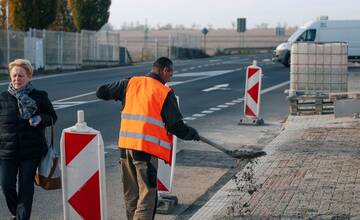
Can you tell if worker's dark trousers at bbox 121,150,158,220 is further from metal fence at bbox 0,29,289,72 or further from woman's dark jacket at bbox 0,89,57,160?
metal fence at bbox 0,29,289,72

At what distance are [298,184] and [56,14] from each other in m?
33.9

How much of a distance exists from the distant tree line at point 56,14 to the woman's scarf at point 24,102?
108 ft

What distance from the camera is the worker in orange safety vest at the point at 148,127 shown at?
6.39m

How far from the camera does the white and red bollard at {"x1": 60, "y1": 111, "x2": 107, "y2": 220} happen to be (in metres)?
6.09

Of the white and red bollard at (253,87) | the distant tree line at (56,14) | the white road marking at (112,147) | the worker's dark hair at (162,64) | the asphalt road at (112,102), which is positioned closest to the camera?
the worker's dark hair at (162,64)

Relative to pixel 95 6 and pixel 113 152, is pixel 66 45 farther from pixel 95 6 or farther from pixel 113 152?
pixel 113 152

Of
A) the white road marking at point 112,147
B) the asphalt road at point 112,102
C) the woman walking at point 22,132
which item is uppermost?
the woman walking at point 22,132

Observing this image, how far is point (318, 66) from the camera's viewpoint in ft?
55.7

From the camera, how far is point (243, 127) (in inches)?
611

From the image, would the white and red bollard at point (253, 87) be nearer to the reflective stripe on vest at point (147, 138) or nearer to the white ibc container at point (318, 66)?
the white ibc container at point (318, 66)

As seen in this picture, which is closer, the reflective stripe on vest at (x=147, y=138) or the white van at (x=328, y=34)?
the reflective stripe on vest at (x=147, y=138)

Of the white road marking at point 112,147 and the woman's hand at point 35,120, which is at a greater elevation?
the woman's hand at point 35,120

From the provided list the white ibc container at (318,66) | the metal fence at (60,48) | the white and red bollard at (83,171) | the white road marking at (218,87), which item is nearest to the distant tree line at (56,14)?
the metal fence at (60,48)

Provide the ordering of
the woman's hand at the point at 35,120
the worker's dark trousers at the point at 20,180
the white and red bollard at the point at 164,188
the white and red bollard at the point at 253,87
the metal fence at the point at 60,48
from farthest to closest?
the metal fence at the point at 60,48 → the white and red bollard at the point at 253,87 → the white and red bollard at the point at 164,188 → the worker's dark trousers at the point at 20,180 → the woman's hand at the point at 35,120
